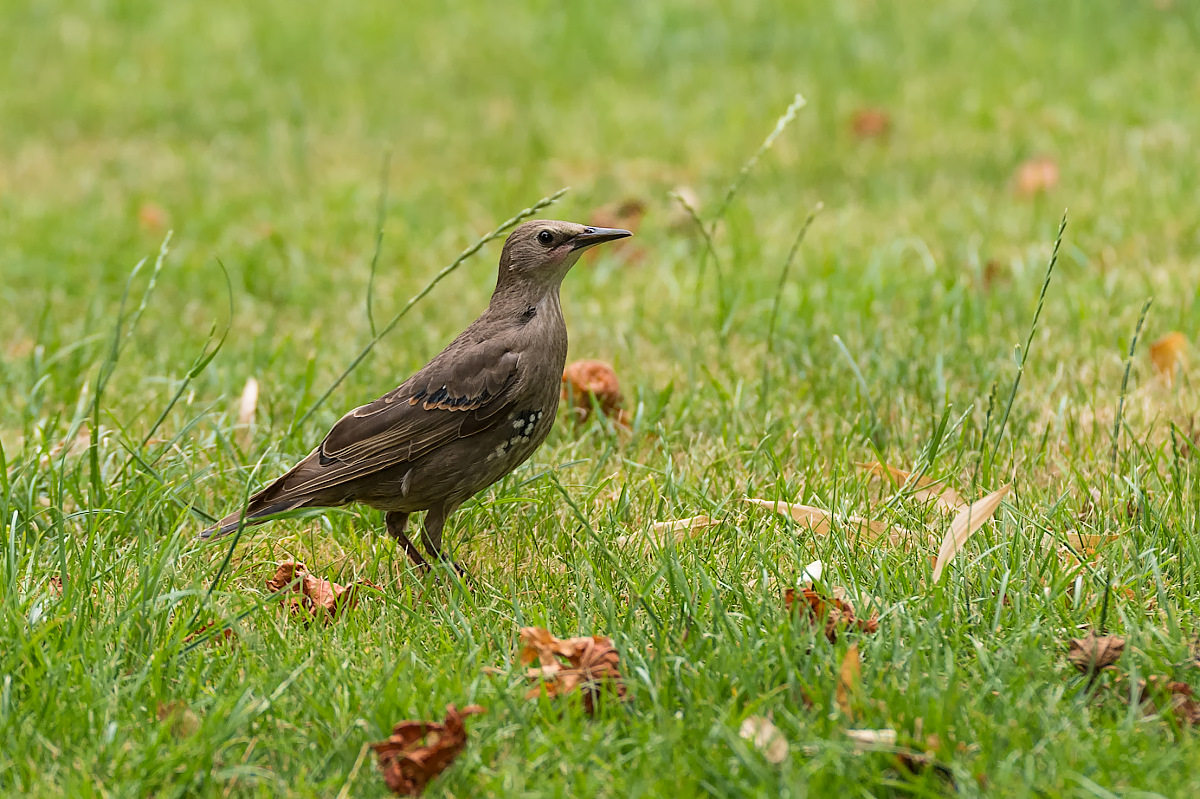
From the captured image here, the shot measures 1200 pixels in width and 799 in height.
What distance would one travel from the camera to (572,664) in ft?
9.23

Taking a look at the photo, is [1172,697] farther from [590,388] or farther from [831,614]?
[590,388]

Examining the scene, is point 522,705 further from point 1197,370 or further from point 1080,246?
point 1080,246

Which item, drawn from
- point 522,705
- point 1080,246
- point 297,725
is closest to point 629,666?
point 522,705

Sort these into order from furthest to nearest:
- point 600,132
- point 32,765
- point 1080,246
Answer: point 600,132 < point 1080,246 < point 32,765

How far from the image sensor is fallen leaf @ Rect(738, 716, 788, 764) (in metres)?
2.45

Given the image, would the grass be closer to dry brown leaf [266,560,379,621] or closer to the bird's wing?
dry brown leaf [266,560,379,621]

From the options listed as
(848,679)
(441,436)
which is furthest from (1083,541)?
(441,436)

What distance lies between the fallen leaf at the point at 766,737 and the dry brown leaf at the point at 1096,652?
0.72 metres

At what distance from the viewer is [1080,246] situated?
19.5ft

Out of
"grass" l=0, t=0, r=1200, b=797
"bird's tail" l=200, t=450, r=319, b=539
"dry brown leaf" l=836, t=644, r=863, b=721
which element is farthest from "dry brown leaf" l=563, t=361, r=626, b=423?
"dry brown leaf" l=836, t=644, r=863, b=721

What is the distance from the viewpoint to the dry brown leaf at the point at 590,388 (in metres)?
4.45

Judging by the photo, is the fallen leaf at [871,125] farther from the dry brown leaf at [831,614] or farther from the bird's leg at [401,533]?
the dry brown leaf at [831,614]

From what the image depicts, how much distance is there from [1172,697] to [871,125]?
5.69 metres

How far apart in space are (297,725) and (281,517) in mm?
624
